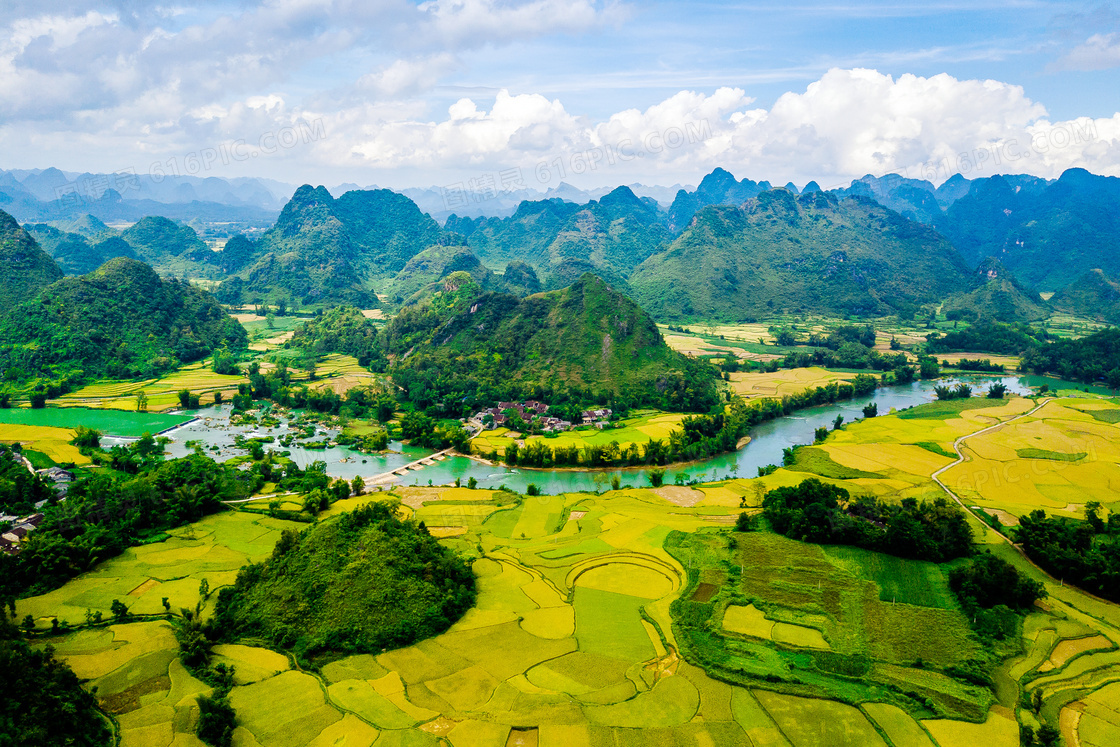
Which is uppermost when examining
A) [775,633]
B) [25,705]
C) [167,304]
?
[167,304]

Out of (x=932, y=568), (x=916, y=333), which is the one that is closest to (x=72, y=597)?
(x=932, y=568)

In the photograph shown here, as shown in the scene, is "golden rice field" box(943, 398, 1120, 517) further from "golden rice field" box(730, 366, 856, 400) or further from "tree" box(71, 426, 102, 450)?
"tree" box(71, 426, 102, 450)

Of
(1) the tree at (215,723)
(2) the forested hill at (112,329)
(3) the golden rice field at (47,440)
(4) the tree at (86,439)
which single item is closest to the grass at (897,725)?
(1) the tree at (215,723)

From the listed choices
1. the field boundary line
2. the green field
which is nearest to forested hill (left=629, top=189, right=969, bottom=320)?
the field boundary line

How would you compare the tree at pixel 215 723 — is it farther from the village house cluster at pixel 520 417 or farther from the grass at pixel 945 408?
the grass at pixel 945 408

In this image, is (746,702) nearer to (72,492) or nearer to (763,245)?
(72,492)
